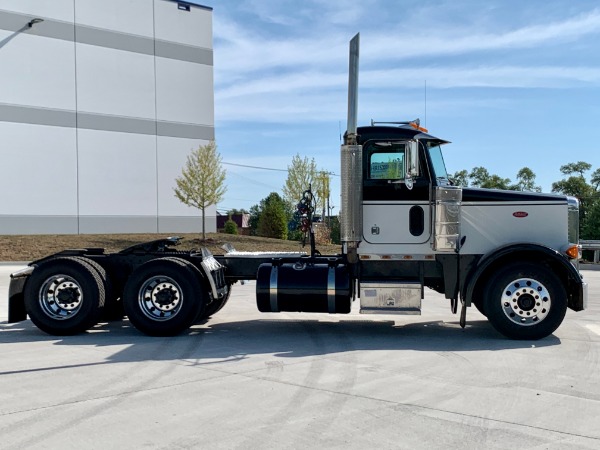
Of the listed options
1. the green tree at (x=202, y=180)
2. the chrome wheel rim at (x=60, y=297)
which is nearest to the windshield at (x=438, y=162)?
the chrome wheel rim at (x=60, y=297)

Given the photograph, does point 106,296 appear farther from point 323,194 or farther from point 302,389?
point 323,194

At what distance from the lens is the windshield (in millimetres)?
9466

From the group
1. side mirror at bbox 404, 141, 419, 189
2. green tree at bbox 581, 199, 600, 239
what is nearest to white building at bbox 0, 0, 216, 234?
green tree at bbox 581, 199, 600, 239

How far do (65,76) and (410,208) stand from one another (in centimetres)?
2941

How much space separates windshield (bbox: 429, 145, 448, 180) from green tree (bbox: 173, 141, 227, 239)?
2623 cm

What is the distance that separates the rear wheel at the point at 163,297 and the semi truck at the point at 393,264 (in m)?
0.01

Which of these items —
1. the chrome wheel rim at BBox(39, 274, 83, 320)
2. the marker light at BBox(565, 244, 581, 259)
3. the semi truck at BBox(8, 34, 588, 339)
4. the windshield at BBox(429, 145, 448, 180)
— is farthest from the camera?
the chrome wheel rim at BBox(39, 274, 83, 320)

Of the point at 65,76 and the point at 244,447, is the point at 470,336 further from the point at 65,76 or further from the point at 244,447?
the point at 65,76

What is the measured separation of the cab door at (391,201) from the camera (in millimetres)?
9391

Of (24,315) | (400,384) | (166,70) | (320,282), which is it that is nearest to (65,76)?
(166,70)

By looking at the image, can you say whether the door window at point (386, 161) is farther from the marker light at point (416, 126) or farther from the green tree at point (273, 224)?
the green tree at point (273, 224)

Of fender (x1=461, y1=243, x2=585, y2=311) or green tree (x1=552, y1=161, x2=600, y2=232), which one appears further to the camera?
green tree (x1=552, y1=161, x2=600, y2=232)

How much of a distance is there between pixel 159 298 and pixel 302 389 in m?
3.89

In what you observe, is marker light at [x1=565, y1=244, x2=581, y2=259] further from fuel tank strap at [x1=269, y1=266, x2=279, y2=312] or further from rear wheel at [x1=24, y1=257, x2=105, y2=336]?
rear wheel at [x1=24, y1=257, x2=105, y2=336]
